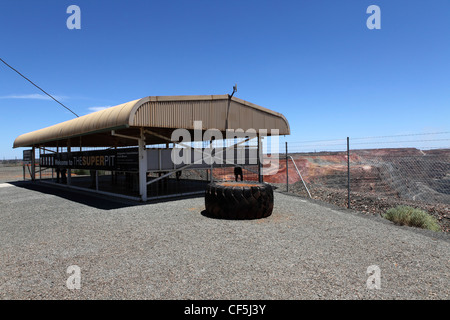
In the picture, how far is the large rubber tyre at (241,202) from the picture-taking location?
27.9 feet

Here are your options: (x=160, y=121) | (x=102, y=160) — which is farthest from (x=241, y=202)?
(x=102, y=160)

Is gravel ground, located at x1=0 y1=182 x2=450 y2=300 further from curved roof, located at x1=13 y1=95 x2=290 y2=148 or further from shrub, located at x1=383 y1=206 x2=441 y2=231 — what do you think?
curved roof, located at x1=13 y1=95 x2=290 y2=148

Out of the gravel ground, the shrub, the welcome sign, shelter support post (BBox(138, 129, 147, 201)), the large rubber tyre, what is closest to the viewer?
the gravel ground

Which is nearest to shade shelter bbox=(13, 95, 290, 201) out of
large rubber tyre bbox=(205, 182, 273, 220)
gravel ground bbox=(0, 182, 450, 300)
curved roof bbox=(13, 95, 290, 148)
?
curved roof bbox=(13, 95, 290, 148)

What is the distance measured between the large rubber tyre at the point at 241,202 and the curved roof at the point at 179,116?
15.3 ft

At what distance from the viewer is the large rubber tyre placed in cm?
849

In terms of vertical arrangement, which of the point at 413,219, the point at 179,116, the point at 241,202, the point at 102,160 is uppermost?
the point at 179,116
